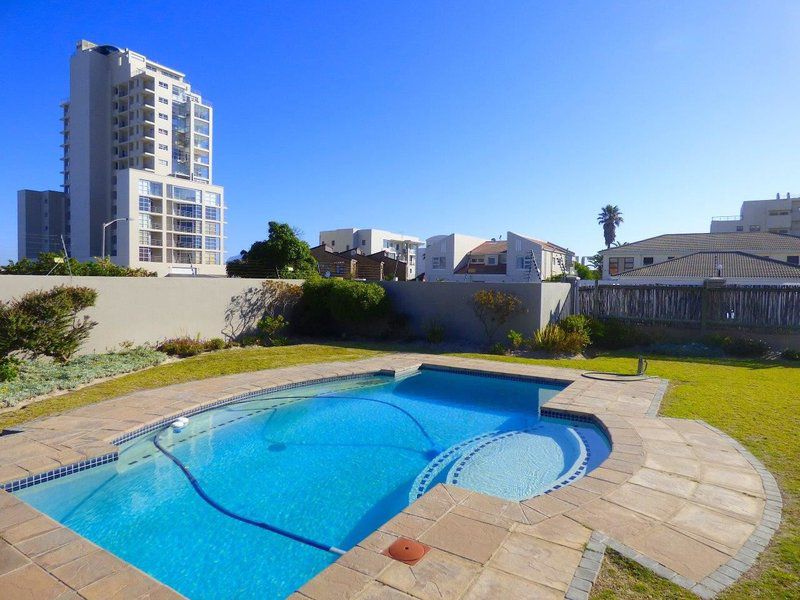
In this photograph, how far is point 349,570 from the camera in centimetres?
331

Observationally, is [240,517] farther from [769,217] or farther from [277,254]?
[769,217]

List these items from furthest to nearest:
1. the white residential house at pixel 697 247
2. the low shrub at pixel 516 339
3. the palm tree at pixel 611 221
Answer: the palm tree at pixel 611 221 → the white residential house at pixel 697 247 → the low shrub at pixel 516 339

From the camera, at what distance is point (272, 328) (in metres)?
15.1

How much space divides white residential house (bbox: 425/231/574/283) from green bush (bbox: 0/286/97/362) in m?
38.1

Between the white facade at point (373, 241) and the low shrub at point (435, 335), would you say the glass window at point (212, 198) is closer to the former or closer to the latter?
the white facade at point (373, 241)

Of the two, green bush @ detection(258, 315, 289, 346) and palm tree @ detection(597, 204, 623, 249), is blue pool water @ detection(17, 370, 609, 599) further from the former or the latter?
palm tree @ detection(597, 204, 623, 249)

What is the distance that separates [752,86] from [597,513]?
10573 millimetres

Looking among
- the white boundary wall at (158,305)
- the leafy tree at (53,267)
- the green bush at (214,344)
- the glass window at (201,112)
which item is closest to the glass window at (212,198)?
the glass window at (201,112)

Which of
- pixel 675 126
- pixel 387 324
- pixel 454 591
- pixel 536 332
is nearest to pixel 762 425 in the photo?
pixel 454 591

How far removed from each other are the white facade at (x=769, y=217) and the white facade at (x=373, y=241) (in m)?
44.0

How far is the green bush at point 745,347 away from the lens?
12.9 metres

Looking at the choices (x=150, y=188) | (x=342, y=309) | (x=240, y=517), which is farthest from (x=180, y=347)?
(x=150, y=188)

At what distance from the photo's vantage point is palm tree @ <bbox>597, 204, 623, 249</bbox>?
6175cm

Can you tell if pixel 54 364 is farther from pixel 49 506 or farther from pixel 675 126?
pixel 675 126
